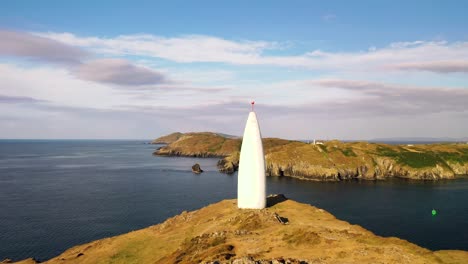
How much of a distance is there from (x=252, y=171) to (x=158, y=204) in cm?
5324

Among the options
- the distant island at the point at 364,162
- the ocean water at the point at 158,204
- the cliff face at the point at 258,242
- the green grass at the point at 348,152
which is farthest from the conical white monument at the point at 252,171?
the green grass at the point at 348,152

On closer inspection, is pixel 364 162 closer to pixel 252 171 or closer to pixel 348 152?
pixel 348 152

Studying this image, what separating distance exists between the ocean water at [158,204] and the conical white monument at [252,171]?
104 ft

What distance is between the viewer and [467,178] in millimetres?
141875

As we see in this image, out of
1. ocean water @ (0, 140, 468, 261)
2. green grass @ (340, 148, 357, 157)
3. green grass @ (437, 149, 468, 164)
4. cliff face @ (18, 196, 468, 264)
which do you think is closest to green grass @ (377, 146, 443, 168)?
green grass @ (437, 149, 468, 164)

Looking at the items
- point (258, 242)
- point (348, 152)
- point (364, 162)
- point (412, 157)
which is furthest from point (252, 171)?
point (412, 157)

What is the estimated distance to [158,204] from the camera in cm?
9475

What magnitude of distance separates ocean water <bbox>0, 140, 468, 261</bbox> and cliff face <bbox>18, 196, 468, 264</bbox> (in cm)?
2036

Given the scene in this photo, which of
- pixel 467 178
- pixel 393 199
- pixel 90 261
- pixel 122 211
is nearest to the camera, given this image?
pixel 90 261

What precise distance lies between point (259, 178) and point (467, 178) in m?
131

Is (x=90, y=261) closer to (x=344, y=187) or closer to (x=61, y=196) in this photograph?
(x=61, y=196)

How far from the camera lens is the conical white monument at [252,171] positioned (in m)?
49.0

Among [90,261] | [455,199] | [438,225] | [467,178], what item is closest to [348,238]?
[90,261]

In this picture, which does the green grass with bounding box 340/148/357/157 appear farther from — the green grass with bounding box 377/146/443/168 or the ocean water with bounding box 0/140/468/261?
the ocean water with bounding box 0/140/468/261
